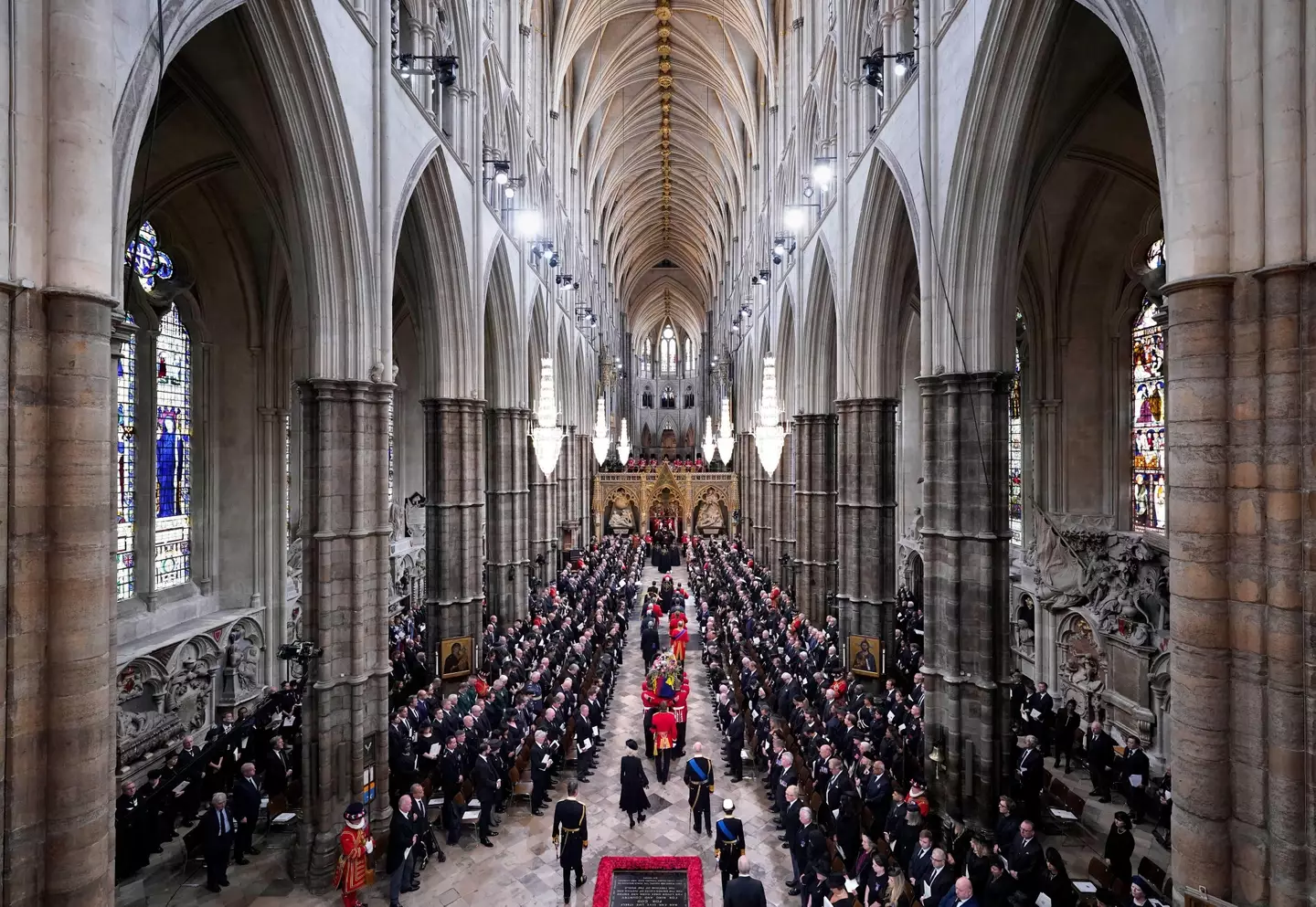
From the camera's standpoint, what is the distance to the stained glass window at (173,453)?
47.4ft

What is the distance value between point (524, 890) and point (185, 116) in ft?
44.3

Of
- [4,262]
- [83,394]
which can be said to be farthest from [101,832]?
[4,262]

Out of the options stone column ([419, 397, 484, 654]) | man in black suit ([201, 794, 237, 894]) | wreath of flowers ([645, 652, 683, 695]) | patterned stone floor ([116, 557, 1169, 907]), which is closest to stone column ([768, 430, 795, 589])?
wreath of flowers ([645, 652, 683, 695])

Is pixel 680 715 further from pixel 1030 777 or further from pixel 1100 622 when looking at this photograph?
pixel 1100 622

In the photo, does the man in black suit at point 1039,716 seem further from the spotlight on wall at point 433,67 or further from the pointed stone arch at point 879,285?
the spotlight on wall at point 433,67

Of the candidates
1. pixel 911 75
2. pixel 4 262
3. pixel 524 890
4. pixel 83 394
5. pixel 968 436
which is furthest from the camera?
pixel 911 75

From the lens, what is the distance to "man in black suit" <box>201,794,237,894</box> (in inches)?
338

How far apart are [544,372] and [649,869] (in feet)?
34.8

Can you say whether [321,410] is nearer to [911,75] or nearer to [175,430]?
[175,430]

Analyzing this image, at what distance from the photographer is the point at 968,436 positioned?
10648 mm

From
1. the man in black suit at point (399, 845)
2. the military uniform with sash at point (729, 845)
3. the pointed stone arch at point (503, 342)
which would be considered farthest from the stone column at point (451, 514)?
the military uniform with sash at point (729, 845)

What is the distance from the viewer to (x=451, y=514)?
52.2 feet

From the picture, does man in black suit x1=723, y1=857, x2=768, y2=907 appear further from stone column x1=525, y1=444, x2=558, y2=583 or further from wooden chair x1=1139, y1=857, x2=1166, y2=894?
stone column x1=525, y1=444, x2=558, y2=583

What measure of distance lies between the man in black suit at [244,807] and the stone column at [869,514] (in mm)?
12396
